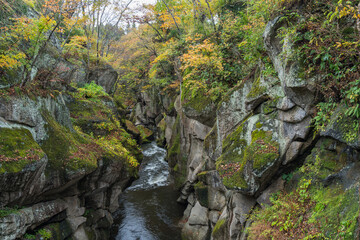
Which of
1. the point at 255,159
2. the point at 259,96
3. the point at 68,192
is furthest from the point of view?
the point at 68,192

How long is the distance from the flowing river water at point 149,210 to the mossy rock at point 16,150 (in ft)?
29.0

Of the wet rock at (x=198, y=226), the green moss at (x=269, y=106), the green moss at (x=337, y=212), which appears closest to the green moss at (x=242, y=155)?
the green moss at (x=269, y=106)

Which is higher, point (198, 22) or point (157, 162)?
point (198, 22)

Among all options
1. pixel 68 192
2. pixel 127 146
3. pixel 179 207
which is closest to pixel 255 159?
pixel 68 192

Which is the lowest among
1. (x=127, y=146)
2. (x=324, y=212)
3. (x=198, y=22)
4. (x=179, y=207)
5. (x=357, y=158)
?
(x=179, y=207)

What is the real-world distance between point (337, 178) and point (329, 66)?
3.17 m

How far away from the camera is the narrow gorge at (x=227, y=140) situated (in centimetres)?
601

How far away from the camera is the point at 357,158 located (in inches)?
216

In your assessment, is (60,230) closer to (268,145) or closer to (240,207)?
(240,207)

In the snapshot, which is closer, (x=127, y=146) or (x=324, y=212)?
(x=324, y=212)

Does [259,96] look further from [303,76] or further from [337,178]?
[337,178]

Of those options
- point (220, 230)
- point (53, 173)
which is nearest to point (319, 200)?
point (220, 230)

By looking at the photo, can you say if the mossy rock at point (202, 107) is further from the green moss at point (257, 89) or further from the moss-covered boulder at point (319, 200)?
the moss-covered boulder at point (319, 200)

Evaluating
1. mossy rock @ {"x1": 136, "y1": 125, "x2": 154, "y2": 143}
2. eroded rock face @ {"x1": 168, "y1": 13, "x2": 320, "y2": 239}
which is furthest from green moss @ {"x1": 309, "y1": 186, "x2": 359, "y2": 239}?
mossy rock @ {"x1": 136, "y1": 125, "x2": 154, "y2": 143}
